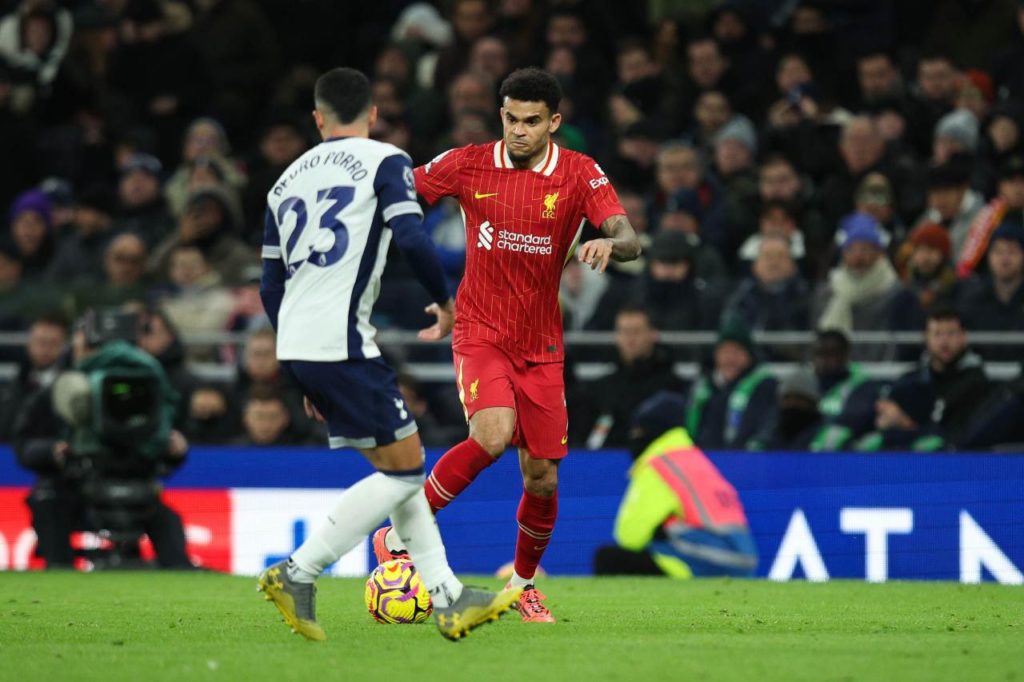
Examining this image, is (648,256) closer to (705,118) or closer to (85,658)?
(705,118)

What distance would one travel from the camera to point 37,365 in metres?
15.8

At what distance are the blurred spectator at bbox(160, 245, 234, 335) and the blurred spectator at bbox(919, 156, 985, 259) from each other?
20.3 ft

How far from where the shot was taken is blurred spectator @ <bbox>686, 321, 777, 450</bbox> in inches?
554

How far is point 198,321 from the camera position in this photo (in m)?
16.4

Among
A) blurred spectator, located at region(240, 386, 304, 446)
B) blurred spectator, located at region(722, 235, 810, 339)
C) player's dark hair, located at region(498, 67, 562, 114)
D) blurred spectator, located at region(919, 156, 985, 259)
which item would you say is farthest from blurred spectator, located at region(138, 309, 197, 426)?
player's dark hair, located at region(498, 67, 562, 114)

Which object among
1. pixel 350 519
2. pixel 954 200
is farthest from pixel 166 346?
pixel 350 519

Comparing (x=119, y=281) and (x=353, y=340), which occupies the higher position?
(x=119, y=281)

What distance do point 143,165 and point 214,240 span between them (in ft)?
6.88

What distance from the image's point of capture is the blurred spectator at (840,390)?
1380 cm

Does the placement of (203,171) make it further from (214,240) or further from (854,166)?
(854,166)

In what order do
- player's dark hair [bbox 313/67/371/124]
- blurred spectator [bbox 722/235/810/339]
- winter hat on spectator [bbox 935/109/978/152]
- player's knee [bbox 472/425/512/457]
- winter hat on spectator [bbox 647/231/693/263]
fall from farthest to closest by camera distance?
1. winter hat on spectator [bbox 935/109/978/152]
2. winter hat on spectator [bbox 647/231/693/263]
3. blurred spectator [bbox 722/235/810/339]
4. player's knee [bbox 472/425/512/457]
5. player's dark hair [bbox 313/67/371/124]

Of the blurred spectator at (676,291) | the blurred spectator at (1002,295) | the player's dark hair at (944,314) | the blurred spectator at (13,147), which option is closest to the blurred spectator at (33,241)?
the blurred spectator at (13,147)

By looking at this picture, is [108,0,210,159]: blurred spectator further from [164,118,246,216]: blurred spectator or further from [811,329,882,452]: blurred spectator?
[811,329,882,452]: blurred spectator

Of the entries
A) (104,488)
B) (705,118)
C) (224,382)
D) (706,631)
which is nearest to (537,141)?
(706,631)
